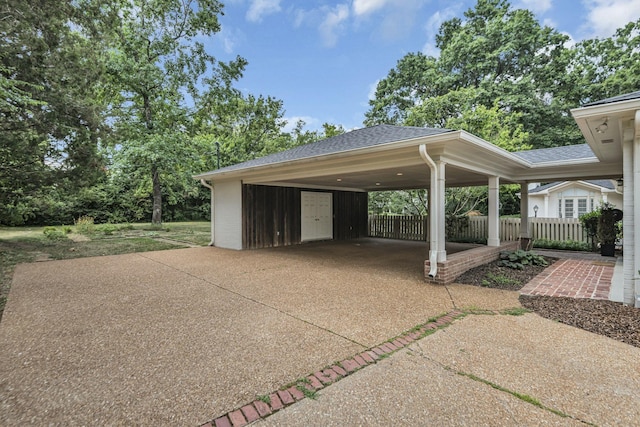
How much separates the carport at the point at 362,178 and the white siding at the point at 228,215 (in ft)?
0.11

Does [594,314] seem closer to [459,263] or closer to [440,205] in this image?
[459,263]

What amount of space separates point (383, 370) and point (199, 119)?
55.5 feet

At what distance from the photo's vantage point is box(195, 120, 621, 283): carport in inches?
205

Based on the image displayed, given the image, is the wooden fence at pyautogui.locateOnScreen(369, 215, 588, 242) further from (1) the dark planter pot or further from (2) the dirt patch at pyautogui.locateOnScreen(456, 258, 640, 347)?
(2) the dirt patch at pyautogui.locateOnScreen(456, 258, 640, 347)

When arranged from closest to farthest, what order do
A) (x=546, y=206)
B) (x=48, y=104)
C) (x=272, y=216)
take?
(x=48, y=104) → (x=272, y=216) → (x=546, y=206)

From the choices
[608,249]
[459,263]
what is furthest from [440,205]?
[608,249]

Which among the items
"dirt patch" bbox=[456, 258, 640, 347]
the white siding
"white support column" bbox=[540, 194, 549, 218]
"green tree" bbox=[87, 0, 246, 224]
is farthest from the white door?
"white support column" bbox=[540, 194, 549, 218]

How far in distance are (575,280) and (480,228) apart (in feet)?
22.8

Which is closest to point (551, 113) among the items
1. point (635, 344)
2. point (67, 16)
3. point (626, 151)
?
point (626, 151)

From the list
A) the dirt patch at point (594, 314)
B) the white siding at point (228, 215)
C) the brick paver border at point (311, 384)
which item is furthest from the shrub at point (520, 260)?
the white siding at point (228, 215)

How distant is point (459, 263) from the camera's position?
5.62 metres

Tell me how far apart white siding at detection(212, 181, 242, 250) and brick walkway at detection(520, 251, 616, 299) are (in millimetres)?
7722

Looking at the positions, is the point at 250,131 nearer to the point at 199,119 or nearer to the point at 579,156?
the point at 199,119

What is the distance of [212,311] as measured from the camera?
12.8ft
